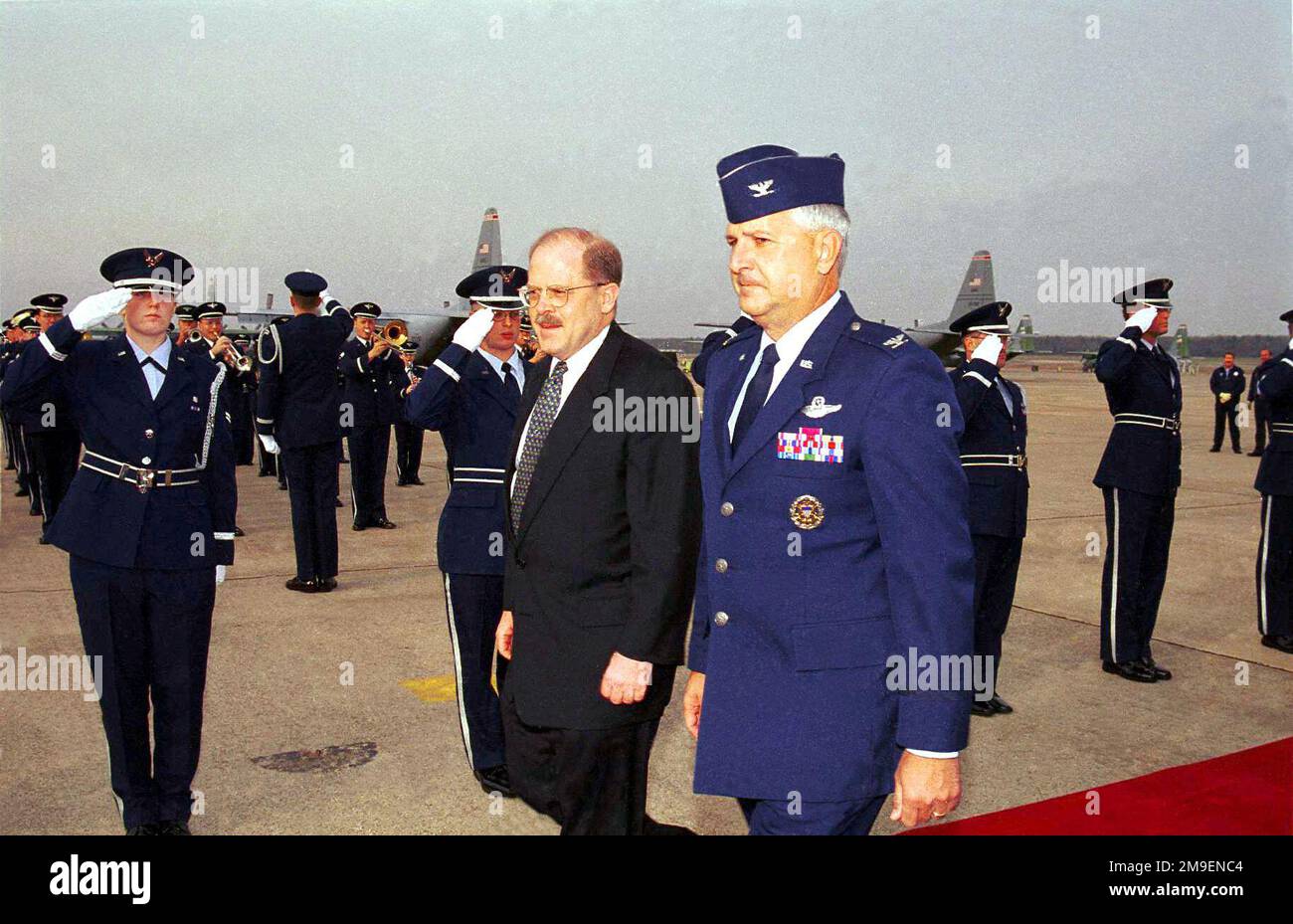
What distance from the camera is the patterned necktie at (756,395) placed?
8.71ft

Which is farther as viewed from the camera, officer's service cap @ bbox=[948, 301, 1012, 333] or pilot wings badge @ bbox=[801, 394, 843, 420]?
officer's service cap @ bbox=[948, 301, 1012, 333]

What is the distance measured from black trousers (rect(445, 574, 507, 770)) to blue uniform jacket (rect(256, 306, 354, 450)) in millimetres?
4317

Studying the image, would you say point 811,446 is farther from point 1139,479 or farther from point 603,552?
point 1139,479

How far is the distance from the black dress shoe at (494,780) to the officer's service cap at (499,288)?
1.93 metres

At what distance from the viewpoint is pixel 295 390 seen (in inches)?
344

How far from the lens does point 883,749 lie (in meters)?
2.50

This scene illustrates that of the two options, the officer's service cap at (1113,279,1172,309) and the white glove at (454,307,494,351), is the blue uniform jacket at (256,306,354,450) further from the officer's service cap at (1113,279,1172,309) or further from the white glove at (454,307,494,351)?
the officer's service cap at (1113,279,1172,309)

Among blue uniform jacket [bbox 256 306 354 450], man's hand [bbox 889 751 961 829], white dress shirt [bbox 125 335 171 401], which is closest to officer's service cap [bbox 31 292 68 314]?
blue uniform jacket [bbox 256 306 354 450]

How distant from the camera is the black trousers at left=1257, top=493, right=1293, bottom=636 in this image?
23.8 feet

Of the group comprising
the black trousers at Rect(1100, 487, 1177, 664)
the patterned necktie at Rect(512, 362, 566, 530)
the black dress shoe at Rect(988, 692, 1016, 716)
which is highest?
the patterned necktie at Rect(512, 362, 566, 530)

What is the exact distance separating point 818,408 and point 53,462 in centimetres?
1032

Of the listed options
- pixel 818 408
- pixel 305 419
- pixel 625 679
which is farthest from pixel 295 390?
pixel 818 408

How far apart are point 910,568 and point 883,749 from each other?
0.45 meters
